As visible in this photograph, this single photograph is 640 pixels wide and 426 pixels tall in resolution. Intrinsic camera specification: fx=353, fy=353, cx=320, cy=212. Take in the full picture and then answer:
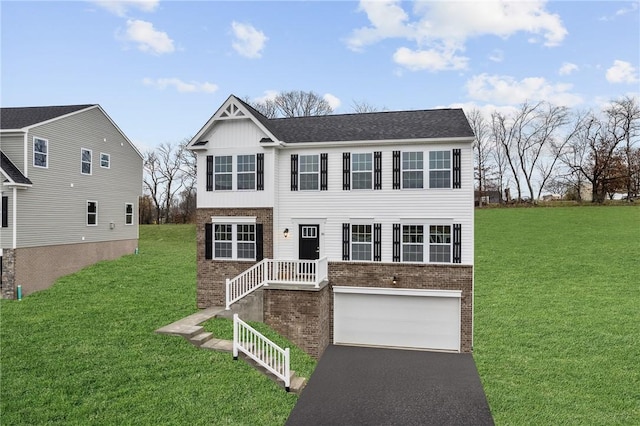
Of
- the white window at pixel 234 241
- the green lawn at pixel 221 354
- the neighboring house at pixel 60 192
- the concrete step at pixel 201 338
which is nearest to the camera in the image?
the green lawn at pixel 221 354

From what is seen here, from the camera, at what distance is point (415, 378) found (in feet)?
35.9

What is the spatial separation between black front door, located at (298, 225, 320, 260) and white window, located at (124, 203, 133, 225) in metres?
15.2

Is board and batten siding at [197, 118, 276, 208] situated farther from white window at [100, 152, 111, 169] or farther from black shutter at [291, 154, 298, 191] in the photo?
white window at [100, 152, 111, 169]

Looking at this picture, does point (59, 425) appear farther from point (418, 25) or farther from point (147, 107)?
point (418, 25)

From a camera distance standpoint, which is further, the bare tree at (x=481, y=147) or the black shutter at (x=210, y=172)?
the bare tree at (x=481, y=147)

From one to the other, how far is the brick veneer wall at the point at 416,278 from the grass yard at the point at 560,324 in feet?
4.73

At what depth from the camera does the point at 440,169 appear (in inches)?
518

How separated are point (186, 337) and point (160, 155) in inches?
1562

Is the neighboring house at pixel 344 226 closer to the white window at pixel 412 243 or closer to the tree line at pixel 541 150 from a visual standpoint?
the white window at pixel 412 243

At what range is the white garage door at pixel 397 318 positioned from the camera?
13180 millimetres

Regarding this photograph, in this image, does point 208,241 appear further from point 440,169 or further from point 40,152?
point 40,152

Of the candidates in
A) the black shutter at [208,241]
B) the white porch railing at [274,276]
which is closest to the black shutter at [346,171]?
the white porch railing at [274,276]

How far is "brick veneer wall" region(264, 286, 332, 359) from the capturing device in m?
12.4

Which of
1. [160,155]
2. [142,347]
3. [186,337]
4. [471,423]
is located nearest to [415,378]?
[471,423]
